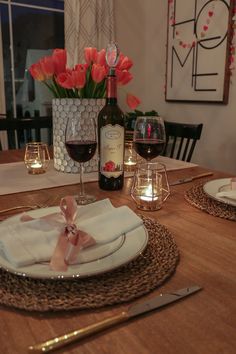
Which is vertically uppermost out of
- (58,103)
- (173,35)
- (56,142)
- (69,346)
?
(173,35)

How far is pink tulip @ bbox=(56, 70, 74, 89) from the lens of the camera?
1041 millimetres

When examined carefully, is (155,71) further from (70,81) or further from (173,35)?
(70,81)

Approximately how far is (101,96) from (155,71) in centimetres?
223

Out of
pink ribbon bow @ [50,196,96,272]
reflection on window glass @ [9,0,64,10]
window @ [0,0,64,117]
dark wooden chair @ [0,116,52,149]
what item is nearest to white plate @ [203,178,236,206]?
pink ribbon bow @ [50,196,96,272]

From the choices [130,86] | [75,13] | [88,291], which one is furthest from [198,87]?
[88,291]

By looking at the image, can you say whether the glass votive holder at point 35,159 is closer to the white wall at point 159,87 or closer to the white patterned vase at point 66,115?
the white patterned vase at point 66,115

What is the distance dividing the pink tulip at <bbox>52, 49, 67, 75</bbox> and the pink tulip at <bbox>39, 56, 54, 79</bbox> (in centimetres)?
1

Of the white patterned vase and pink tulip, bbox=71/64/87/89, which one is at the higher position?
pink tulip, bbox=71/64/87/89

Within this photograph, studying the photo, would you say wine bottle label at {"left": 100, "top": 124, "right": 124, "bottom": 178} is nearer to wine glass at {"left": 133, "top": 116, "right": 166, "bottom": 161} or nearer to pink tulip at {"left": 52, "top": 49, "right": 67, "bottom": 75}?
wine glass at {"left": 133, "top": 116, "right": 166, "bottom": 161}

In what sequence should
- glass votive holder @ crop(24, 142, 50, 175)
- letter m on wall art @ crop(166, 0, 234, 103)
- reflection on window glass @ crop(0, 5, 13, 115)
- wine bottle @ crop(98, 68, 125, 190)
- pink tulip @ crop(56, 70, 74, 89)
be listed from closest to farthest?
1. wine bottle @ crop(98, 68, 125, 190)
2. pink tulip @ crop(56, 70, 74, 89)
3. glass votive holder @ crop(24, 142, 50, 175)
4. letter m on wall art @ crop(166, 0, 234, 103)
5. reflection on window glass @ crop(0, 5, 13, 115)

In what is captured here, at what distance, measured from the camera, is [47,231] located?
558mm

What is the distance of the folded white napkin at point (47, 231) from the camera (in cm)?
49

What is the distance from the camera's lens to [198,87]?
2.73 metres

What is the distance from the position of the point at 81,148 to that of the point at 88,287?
452 mm
